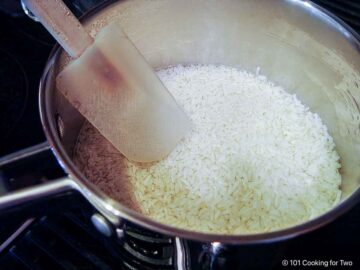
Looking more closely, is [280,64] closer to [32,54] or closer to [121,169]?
[121,169]

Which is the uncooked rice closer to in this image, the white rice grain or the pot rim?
the white rice grain

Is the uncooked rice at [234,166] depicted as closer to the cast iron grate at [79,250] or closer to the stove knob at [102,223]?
the cast iron grate at [79,250]

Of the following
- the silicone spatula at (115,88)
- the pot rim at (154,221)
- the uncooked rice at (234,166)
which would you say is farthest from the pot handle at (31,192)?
the uncooked rice at (234,166)

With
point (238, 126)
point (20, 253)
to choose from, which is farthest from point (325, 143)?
point (20, 253)

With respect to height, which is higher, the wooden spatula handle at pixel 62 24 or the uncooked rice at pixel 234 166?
the wooden spatula handle at pixel 62 24

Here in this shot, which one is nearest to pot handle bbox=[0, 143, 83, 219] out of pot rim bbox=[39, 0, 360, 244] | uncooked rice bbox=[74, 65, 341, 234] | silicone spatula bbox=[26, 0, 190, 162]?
pot rim bbox=[39, 0, 360, 244]

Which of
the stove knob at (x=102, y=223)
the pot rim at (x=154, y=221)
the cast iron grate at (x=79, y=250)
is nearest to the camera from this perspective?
the pot rim at (x=154, y=221)
